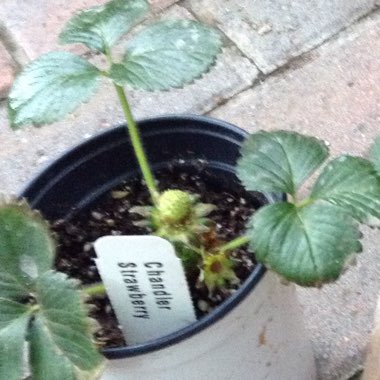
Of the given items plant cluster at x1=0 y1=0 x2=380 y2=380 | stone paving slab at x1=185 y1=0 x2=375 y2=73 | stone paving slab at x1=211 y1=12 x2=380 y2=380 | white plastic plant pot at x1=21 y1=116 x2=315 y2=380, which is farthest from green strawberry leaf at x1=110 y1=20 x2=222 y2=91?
stone paving slab at x1=185 y1=0 x2=375 y2=73

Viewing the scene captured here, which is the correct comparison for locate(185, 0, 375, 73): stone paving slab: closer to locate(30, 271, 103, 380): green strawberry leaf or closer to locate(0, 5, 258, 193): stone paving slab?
locate(0, 5, 258, 193): stone paving slab

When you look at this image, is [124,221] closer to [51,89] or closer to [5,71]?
[51,89]

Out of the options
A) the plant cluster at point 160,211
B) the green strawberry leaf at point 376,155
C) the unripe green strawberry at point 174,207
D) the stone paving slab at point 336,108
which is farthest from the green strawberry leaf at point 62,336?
the stone paving slab at point 336,108

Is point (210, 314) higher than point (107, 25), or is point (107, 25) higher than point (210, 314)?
point (107, 25)

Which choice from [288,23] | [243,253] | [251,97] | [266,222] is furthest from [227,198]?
[288,23]

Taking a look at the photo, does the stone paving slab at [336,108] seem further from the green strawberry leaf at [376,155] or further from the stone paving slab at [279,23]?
the green strawberry leaf at [376,155]

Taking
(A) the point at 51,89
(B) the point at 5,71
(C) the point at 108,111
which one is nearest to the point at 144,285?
(A) the point at 51,89

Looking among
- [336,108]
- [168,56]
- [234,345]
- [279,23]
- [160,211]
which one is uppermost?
[279,23]
